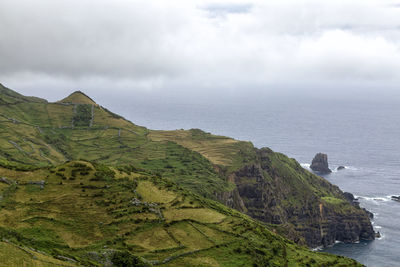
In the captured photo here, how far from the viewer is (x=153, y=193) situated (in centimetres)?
10462

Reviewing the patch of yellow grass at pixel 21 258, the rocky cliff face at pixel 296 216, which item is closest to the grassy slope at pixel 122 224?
the patch of yellow grass at pixel 21 258

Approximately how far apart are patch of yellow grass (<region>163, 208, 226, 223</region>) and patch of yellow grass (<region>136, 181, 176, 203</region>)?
20.7 ft

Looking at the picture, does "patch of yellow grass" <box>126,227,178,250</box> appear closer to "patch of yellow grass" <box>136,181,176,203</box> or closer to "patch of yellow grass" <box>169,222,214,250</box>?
"patch of yellow grass" <box>169,222,214,250</box>

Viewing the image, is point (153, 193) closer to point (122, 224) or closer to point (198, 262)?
point (122, 224)

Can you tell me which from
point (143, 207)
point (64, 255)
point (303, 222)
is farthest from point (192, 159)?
point (64, 255)

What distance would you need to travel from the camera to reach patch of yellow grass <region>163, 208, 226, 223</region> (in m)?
93.7

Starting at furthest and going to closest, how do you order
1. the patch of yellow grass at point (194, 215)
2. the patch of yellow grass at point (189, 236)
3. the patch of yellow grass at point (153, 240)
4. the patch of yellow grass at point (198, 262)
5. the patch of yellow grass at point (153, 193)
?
the patch of yellow grass at point (153, 193), the patch of yellow grass at point (194, 215), the patch of yellow grass at point (189, 236), the patch of yellow grass at point (153, 240), the patch of yellow grass at point (198, 262)

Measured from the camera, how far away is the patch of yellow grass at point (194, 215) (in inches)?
3688

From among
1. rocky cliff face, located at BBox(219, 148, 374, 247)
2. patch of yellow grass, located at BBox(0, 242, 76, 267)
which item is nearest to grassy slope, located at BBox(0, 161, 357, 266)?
patch of yellow grass, located at BBox(0, 242, 76, 267)

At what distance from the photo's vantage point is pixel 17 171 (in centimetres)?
10069

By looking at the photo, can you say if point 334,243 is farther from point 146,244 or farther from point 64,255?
point 64,255

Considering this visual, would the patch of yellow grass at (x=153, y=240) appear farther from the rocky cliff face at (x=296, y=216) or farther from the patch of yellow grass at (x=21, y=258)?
the rocky cliff face at (x=296, y=216)

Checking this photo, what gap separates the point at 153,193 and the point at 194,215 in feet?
47.7

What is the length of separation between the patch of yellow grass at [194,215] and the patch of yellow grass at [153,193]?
20.7 feet
